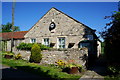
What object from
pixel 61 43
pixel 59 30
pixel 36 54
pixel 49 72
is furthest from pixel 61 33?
pixel 49 72

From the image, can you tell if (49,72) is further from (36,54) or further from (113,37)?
(113,37)

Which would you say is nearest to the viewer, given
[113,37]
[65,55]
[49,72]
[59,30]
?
[113,37]

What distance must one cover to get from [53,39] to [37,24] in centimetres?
405

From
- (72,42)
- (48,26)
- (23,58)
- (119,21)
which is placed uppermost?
(48,26)

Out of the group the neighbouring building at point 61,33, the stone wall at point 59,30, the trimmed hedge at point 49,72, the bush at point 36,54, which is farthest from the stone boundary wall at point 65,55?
the stone wall at point 59,30

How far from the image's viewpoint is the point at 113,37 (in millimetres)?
7988

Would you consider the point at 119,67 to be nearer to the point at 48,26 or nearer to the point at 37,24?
the point at 48,26

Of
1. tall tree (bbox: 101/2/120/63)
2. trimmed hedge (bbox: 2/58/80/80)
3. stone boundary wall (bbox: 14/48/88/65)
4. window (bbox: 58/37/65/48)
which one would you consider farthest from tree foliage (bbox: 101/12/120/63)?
window (bbox: 58/37/65/48)

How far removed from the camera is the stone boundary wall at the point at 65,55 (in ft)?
36.2

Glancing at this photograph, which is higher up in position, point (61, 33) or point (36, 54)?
point (61, 33)

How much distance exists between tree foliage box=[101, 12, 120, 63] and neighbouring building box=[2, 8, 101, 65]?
597 cm

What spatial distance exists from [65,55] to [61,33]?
6096mm

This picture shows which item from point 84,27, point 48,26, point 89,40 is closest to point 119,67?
point 89,40

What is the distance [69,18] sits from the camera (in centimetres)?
1720
